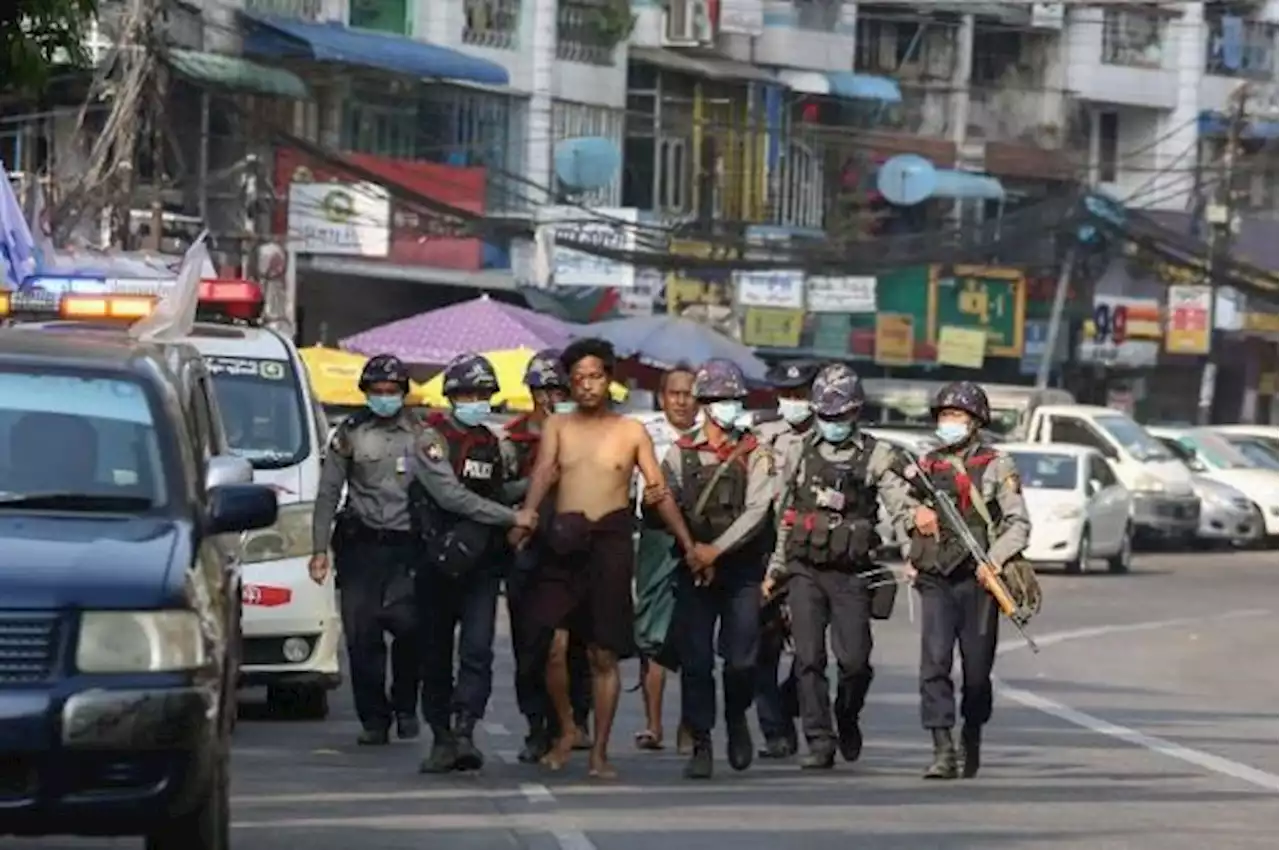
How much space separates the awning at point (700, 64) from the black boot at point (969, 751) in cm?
4333

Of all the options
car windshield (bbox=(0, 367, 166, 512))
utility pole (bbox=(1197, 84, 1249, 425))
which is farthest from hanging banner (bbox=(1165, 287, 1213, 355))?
car windshield (bbox=(0, 367, 166, 512))

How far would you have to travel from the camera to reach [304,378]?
1762cm

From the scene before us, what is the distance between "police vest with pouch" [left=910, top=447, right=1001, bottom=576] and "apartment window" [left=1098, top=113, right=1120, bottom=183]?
55569 millimetres

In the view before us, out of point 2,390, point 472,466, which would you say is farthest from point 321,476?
point 2,390

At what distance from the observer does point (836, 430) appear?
1476cm

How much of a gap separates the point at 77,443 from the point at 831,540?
5.15 meters

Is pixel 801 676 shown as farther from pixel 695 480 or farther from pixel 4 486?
pixel 4 486

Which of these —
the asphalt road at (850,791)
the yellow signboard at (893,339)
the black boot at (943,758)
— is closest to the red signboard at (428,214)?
the yellow signboard at (893,339)

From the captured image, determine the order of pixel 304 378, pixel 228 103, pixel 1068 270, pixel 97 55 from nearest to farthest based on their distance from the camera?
1. pixel 304 378
2. pixel 97 55
3. pixel 228 103
4. pixel 1068 270

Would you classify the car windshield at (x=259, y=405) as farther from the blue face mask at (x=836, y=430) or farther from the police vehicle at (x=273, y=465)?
the blue face mask at (x=836, y=430)

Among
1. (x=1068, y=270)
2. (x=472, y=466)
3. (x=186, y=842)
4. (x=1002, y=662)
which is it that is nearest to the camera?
(x=186, y=842)

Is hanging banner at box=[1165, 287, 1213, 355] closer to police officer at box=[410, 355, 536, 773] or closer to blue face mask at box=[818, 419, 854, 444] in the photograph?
blue face mask at box=[818, 419, 854, 444]

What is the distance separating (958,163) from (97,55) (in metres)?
29.7

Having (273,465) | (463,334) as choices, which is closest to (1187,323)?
(463,334)
